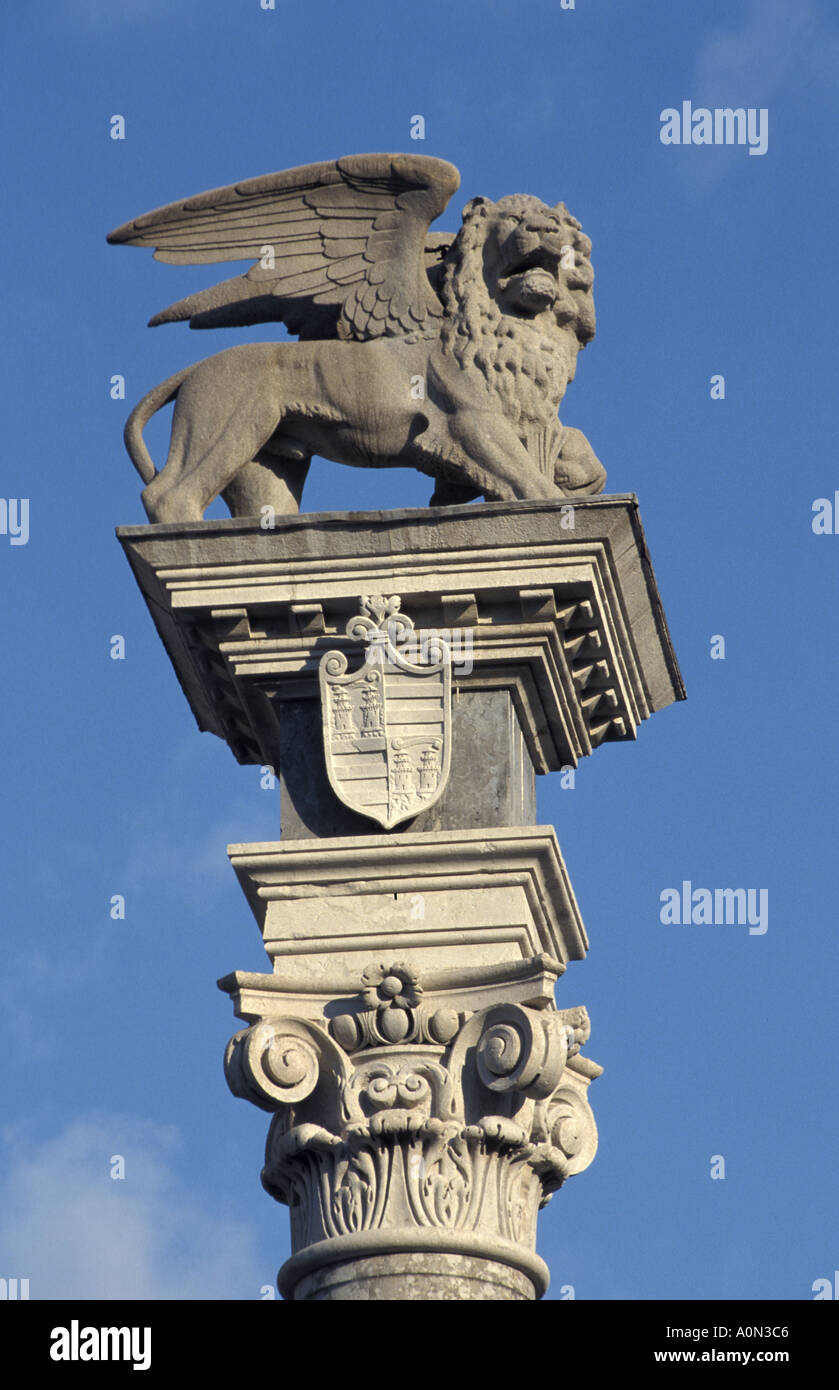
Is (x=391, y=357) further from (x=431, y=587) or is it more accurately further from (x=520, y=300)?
(x=431, y=587)

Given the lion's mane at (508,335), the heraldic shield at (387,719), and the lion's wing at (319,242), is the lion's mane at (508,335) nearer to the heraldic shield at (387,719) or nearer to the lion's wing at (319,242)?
the lion's wing at (319,242)

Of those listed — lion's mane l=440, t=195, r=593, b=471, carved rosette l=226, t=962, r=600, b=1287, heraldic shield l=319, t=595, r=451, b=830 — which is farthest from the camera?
lion's mane l=440, t=195, r=593, b=471

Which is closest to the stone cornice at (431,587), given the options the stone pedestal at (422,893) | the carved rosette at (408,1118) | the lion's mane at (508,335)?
the stone pedestal at (422,893)

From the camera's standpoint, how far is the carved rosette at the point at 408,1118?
13.1 m

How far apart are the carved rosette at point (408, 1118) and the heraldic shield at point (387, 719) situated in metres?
0.92

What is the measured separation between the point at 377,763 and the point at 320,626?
2.58 feet

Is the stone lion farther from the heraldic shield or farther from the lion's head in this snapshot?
the heraldic shield

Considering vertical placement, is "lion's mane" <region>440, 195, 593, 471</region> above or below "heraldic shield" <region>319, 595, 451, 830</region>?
above

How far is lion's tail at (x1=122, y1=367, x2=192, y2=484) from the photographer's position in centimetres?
1514

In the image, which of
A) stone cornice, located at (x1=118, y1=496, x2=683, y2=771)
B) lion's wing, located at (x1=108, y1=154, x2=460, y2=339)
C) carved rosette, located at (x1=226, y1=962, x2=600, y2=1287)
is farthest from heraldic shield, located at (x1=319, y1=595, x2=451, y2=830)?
lion's wing, located at (x1=108, y1=154, x2=460, y2=339)

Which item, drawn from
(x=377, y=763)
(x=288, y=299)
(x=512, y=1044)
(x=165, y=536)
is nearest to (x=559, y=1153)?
(x=512, y=1044)

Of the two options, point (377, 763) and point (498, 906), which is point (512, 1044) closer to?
point (498, 906)

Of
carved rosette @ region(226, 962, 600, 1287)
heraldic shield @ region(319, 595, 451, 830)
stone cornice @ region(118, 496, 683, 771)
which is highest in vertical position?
stone cornice @ region(118, 496, 683, 771)
